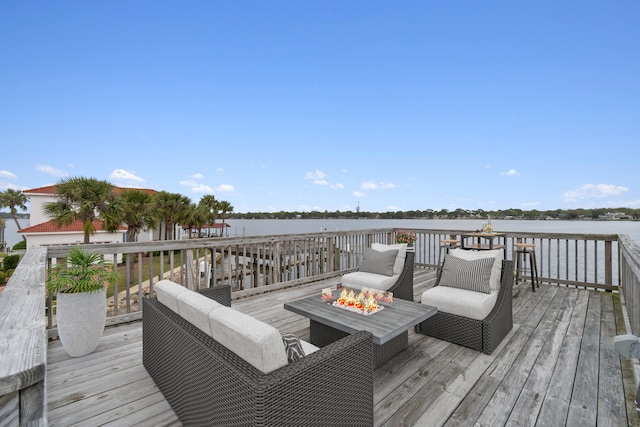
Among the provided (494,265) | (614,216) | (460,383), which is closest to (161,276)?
(460,383)

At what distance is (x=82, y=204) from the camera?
16.1m

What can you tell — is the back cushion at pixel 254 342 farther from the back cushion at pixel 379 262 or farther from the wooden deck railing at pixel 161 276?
the back cushion at pixel 379 262

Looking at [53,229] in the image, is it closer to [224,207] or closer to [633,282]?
[224,207]

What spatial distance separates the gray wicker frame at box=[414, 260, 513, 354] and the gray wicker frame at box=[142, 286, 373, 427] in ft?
6.04

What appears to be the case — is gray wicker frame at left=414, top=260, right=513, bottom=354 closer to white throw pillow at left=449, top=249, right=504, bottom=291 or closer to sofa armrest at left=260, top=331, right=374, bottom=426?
white throw pillow at left=449, top=249, right=504, bottom=291

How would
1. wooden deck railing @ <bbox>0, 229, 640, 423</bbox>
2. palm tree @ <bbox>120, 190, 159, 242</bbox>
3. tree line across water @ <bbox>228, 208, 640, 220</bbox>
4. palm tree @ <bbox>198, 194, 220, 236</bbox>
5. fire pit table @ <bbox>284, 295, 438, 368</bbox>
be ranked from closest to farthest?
wooden deck railing @ <bbox>0, 229, 640, 423</bbox> < fire pit table @ <bbox>284, 295, 438, 368</bbox> < tree line across water @ <bbox>228, 208, 640, 220</bbox> < palm tree @ <bbox>120, 190, 159, 242</bbox> < palm tree @ <bbox>198, 194, 220, 236</bbox>

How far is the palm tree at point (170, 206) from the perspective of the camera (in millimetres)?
26405

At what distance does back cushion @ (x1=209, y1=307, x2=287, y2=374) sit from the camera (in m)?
1.35

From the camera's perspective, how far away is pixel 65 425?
1979 millimetres

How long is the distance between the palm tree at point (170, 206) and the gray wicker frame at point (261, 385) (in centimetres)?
2720

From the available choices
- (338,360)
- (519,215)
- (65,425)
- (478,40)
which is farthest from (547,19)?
(65,425)

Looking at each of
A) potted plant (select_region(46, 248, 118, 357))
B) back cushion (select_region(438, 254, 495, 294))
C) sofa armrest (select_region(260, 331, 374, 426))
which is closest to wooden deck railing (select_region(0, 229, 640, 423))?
potted plant (select_region(46, 248, 118, 357))

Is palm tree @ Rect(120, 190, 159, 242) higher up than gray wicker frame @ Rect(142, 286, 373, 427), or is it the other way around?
palm tree @ Rect(120, 190, 159, 242)

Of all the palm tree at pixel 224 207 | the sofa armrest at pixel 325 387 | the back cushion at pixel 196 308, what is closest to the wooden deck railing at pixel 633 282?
the sofa armrest at pixel 325 387
